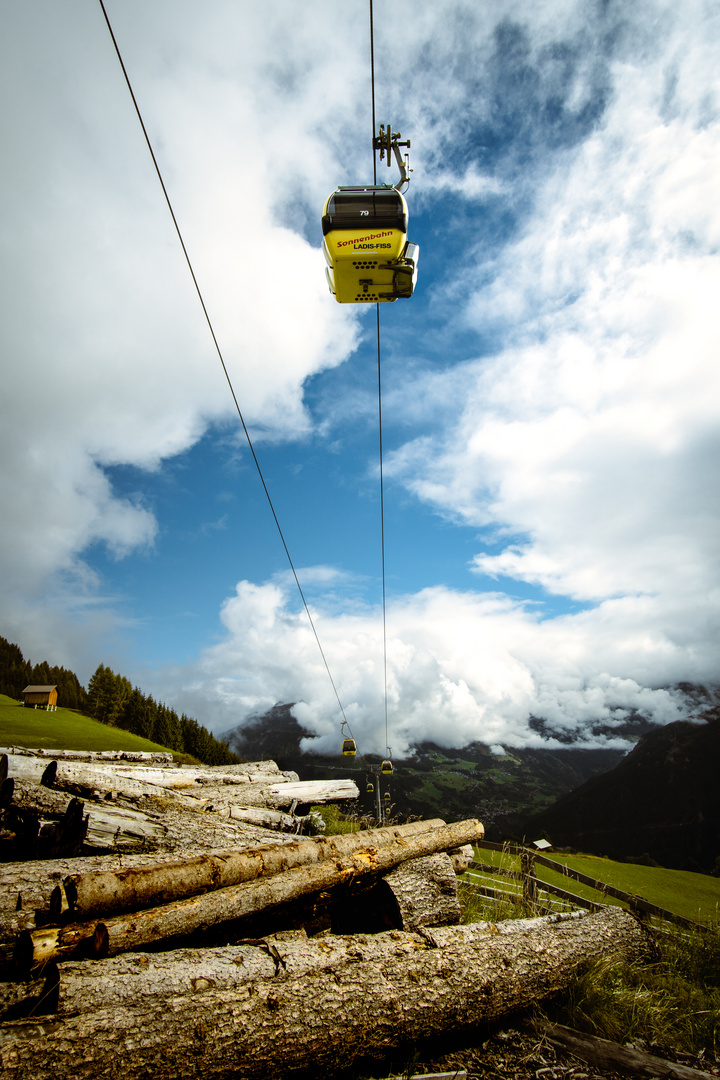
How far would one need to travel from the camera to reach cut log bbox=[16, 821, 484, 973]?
11.9 ft

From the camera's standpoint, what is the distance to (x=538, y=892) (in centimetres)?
794

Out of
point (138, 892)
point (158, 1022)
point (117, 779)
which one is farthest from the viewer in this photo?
point (117, 779)

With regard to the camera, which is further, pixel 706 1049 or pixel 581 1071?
pixel 706 1049

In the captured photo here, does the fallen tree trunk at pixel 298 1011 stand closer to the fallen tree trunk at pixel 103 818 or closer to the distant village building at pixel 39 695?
the fallen tree trunk at pixel 103 818

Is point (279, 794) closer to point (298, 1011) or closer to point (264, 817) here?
point (264, 817)

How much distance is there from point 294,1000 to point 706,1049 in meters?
4.32

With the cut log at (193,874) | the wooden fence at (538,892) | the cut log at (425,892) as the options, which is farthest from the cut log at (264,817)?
the wooden fence at (538,892)

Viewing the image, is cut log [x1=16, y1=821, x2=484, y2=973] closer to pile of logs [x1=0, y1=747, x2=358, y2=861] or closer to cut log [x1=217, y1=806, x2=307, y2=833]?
pile of logs [x1=0, y1=747, x2=358, y2=861]

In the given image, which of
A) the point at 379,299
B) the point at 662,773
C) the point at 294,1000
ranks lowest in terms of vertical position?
the point at 662,773

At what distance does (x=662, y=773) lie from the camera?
516 feet

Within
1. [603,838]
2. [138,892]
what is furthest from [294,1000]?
[603,838]

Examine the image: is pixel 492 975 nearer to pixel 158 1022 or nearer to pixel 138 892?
pixel 158 1022

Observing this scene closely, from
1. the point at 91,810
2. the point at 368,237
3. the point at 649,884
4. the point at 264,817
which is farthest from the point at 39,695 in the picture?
the point at 368,237

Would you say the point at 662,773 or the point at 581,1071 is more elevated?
the point at 581,1071
